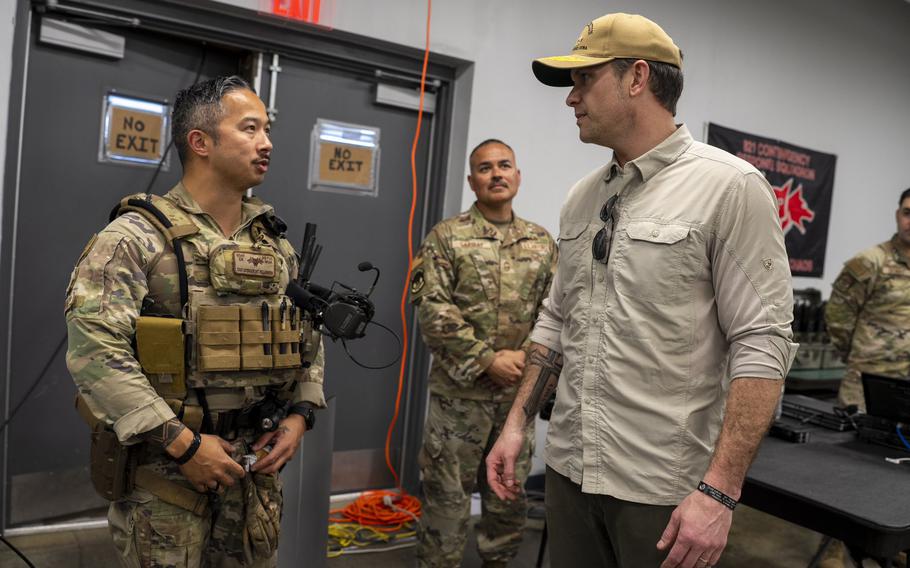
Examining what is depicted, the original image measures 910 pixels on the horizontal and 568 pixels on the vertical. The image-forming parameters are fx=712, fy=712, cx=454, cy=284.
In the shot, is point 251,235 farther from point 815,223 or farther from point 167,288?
point 815,223

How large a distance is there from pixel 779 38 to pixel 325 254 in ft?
11.3

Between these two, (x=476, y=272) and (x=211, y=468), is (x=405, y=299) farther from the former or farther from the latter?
(x=211, y=468)

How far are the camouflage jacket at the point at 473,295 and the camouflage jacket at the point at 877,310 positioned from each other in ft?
5.90

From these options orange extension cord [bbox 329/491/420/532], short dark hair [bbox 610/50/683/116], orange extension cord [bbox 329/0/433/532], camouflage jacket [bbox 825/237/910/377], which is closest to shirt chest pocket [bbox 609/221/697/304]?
short dark hair [bbox 610/50/683/116]

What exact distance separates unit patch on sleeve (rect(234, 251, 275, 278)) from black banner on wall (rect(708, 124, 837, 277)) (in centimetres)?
375

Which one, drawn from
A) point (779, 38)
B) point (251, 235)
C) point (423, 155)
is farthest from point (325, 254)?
point (779, 38)

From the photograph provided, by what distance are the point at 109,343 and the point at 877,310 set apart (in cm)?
342

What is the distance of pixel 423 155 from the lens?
3.58 metres

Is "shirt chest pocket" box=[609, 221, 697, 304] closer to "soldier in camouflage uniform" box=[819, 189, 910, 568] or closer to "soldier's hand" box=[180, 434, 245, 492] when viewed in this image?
"soldier's hand" box=[180, 434, 245, 492]

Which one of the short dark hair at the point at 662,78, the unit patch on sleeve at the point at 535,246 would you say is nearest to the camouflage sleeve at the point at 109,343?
the short dark hair at the point at 662,78

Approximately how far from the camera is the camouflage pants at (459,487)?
2.57 m

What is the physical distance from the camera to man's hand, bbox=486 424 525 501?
5.04 ft

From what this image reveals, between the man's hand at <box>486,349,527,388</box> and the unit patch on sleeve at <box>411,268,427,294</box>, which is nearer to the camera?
the man's hand at <box>486,349,527,388</box>

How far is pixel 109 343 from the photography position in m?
1.51
